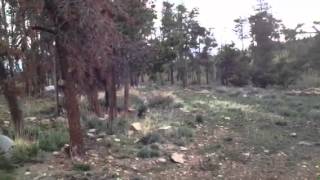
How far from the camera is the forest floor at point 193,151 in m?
10.8

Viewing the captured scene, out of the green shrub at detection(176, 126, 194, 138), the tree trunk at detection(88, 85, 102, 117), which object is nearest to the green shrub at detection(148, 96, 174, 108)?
the tree trunk at detection(88, 85, 102, 117)

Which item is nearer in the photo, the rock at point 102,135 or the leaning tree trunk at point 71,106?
the leaning tree trunk at point 71,106

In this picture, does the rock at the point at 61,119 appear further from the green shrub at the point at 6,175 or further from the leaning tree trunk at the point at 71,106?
the green shrub at the point at 6,175

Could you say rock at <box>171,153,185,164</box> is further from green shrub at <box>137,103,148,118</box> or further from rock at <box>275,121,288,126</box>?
rock at <box>275,121,288,126</box>

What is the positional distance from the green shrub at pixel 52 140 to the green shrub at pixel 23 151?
280 millimetres

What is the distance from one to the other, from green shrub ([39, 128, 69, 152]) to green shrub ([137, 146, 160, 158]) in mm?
1826

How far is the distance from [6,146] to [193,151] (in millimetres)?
4622

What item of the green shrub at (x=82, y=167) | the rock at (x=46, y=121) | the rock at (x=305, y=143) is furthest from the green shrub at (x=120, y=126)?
the rock at (x=305, y=143)

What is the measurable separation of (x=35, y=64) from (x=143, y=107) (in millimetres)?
7091

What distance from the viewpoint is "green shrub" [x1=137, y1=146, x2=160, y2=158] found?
12.1 meters

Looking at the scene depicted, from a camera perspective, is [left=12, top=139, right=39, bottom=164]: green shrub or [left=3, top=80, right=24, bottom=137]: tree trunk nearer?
[left=12, top=139, right=39, bottom=164]: green shrub

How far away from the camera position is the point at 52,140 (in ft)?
40.7

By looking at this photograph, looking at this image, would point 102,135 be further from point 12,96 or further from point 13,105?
point 12,96

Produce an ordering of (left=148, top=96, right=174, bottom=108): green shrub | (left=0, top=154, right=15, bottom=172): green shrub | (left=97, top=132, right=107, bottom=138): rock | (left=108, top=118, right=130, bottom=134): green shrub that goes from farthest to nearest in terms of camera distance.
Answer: (left=148, top=96, right=174, bottom=108): green shrub
(left=108, top=118, right=130, bottom=134): green shrub
(left=97, top=132, right=107, bottom=138): rock
(left=0, top=154, right=15, bottom=172): green shrub
